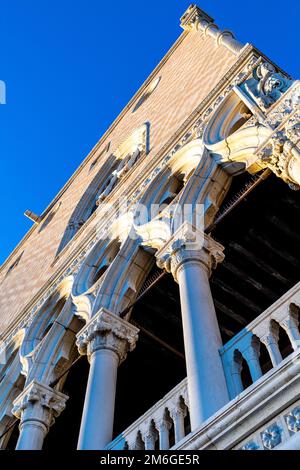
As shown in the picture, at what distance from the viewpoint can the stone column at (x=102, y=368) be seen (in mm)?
5512

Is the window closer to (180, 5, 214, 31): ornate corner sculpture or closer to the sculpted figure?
(180, 5, 214, 31): ornate corner sculpture

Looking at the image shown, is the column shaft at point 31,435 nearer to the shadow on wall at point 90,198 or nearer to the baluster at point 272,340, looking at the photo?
the baluster at point 272,340

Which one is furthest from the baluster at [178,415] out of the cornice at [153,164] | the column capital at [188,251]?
the cornice at [153,164]

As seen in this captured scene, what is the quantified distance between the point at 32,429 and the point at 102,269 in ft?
8.76

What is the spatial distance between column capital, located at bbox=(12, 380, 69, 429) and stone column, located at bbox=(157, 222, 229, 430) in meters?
2.28

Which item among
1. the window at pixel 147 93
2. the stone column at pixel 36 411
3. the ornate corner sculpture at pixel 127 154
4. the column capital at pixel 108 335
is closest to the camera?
the column capital at pixel 108 335

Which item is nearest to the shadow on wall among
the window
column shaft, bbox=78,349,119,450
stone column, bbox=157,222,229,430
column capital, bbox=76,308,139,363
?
the window

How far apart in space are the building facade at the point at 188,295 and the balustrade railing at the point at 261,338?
0.01 meters

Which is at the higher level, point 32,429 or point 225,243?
point 225,243

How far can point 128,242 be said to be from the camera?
7742mm

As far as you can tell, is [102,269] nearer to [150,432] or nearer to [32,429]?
[32,429]

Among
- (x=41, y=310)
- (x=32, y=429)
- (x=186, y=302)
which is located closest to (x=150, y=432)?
(x=186, y=302)

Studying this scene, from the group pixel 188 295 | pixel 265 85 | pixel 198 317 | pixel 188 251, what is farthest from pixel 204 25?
pixel 198 317

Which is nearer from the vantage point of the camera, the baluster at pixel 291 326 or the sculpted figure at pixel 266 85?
the baluster at pixel 291 326
